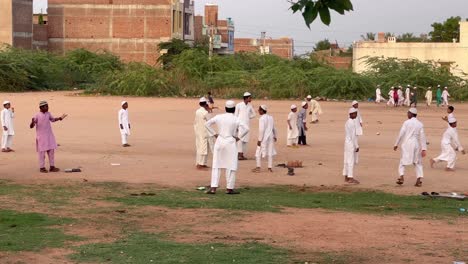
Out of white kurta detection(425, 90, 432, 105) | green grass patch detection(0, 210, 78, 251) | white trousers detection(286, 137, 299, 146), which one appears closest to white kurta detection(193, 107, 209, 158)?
white trousers detection(286, 137, 299, 146)

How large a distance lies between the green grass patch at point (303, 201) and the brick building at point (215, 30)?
69.6m

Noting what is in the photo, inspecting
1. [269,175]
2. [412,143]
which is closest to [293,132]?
[269,175]

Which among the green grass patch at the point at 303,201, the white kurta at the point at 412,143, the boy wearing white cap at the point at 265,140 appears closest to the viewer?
the green grass patch at the point at 303,201

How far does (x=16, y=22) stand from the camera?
228ft

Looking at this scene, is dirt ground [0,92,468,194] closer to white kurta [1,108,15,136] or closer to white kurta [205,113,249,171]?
white kurta [1,108,15,136]

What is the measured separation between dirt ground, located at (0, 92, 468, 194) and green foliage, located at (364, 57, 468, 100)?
13556 mm

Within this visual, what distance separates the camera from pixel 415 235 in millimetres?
11461

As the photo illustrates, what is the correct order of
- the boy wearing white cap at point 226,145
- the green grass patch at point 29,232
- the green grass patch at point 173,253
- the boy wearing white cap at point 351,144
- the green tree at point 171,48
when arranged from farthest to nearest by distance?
the green tree at point 171,48, the boy wearing white cap at point 351,144, the boy wearing white cap at point 226,145, the green grass patch at point 29,232, the green grass patch at point 173,253

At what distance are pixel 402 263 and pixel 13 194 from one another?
296 inches

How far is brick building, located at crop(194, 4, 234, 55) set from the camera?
88.6 m

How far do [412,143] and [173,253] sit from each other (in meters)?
8.17

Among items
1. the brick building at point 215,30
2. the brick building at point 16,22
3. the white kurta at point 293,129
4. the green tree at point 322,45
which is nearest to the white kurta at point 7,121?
the white kurta at point 293,129

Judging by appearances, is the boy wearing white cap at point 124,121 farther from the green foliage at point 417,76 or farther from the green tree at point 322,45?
the green tree at point 322,45

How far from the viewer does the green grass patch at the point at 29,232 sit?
33.6 ft
